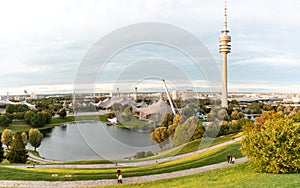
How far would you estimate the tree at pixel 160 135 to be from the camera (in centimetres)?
1480

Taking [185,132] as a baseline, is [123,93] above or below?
above

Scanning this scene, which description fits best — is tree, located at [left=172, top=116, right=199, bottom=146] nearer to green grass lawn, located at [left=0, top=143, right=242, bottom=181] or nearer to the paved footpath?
green grass lawn, located at [left=0, top=143, right=242, bottom=181]

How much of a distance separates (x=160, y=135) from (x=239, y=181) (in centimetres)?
588

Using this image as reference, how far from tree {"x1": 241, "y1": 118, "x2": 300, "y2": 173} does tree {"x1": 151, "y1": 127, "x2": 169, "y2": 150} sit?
13.7 feet

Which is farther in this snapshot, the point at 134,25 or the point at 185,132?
the point at 185,132

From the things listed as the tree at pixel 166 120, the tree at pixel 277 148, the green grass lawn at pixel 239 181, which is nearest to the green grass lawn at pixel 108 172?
the green grass lawn at pixel 239 181

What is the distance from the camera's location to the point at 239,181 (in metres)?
10.1

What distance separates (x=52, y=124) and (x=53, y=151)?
26561mm

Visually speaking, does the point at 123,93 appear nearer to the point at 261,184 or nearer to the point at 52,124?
the point at 261,184

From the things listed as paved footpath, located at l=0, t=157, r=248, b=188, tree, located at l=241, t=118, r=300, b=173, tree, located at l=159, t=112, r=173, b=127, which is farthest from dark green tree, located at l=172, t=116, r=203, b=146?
tree, located at l=241, t=118, r=300, b=173

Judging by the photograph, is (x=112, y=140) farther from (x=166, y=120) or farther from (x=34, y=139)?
(x=34, y=139)

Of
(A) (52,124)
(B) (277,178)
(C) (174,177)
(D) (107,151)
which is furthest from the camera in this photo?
(A) (52,124)

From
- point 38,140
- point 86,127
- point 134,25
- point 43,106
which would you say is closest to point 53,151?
point 38,140

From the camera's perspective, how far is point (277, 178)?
10164 mm
